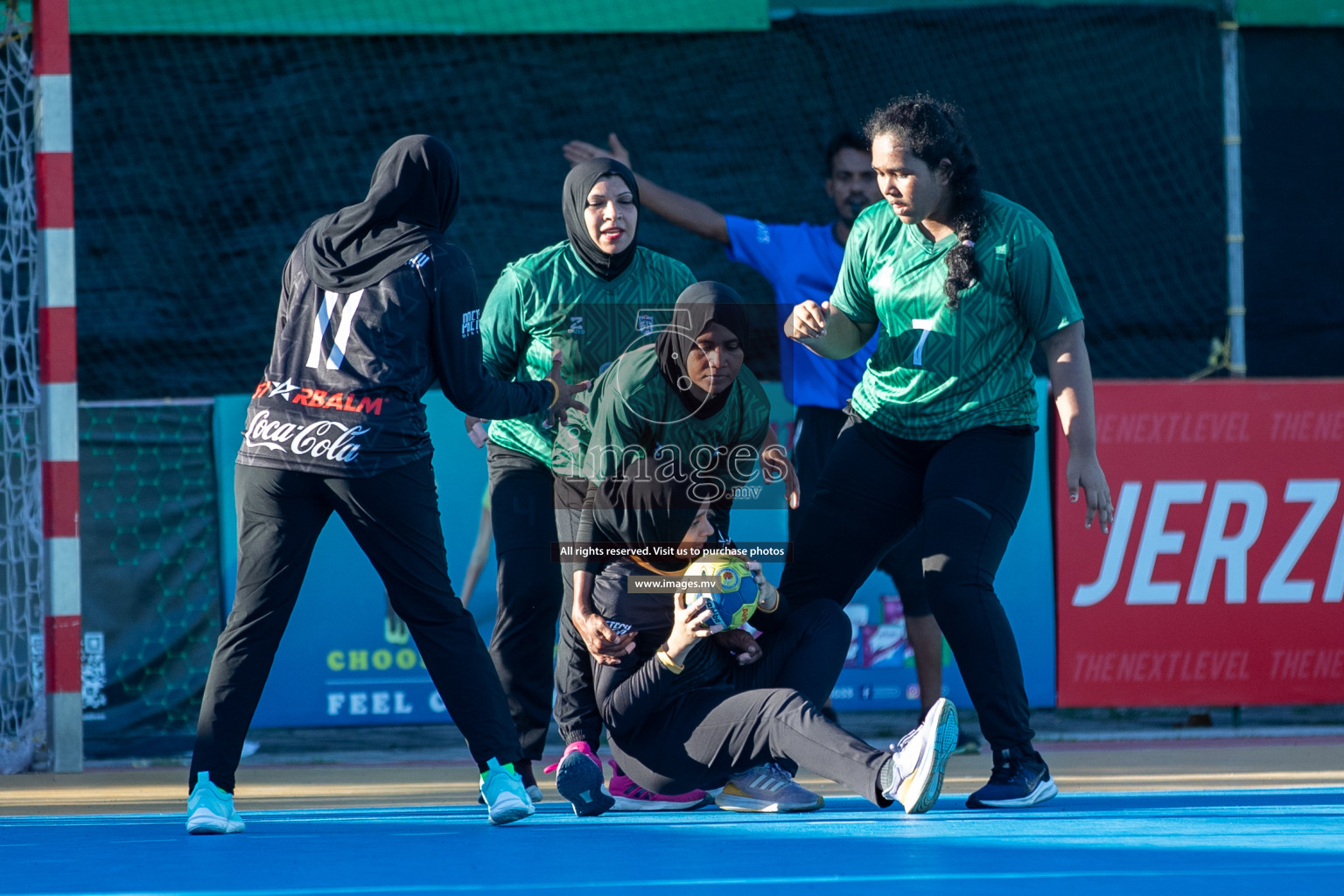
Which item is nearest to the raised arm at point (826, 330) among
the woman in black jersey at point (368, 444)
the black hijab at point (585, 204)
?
the black hijab at point (585, 204)

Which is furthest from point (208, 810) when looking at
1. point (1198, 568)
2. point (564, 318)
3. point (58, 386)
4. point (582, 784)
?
point (1198, 568)

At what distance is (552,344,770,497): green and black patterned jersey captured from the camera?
3998 mm

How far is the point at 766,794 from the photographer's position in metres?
3.97

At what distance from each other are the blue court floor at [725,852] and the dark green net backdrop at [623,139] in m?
3.18

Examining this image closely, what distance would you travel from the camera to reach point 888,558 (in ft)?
17.9

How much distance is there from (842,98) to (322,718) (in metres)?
3.63

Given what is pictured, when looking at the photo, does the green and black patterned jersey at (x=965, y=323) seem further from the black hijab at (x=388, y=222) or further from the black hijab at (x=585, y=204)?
the black hijab at (x=388, y=222)

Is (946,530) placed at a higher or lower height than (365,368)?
lower

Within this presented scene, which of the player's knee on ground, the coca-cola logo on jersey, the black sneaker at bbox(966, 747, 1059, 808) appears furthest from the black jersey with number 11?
the black sneaker at bbox(966, 747, 1059, 808)

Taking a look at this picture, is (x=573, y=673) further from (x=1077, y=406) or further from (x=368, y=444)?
(x=1077, y=406)

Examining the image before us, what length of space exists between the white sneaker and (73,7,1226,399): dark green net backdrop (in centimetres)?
345

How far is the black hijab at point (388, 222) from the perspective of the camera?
12.1ft

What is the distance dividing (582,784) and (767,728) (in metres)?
0.56

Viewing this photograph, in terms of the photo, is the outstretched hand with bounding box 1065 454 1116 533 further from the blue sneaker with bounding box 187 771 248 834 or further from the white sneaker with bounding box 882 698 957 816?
the blue sneaker with bounding box 187 771 248 834
